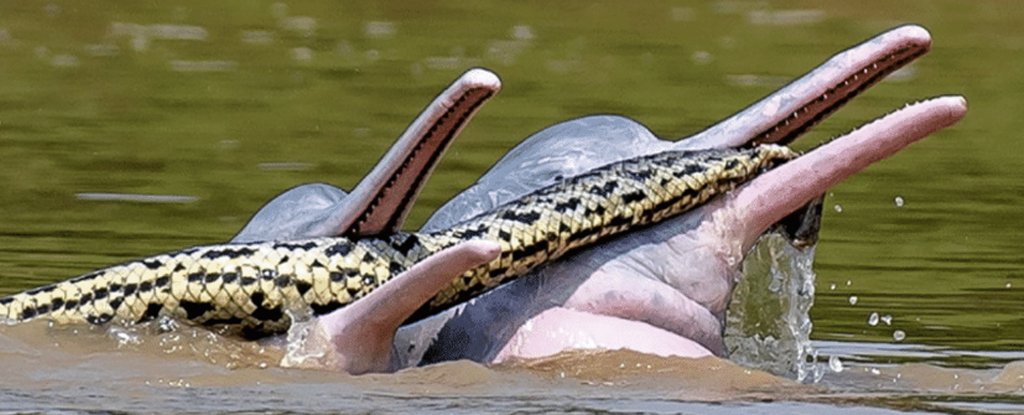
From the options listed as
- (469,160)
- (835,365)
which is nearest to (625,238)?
(835,365)

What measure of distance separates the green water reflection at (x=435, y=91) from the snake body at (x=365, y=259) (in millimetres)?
2002

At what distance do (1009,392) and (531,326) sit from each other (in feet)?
4.79

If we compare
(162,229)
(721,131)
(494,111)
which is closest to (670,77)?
(494,111)

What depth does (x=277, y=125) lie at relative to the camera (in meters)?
16.7

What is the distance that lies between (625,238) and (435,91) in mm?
11318

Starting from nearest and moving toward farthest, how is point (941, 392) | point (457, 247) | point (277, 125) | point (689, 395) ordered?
point (457, 247) < point (689, 395) < point (941, 392) < point (277, 125)

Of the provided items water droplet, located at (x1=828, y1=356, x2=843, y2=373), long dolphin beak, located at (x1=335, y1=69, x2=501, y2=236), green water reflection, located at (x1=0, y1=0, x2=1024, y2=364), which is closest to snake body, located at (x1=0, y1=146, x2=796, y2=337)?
long dolphin beak, located at (x1=335, y1=69, x2=501, y2=236)

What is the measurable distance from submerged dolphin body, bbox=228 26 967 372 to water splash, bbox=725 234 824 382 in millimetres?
285

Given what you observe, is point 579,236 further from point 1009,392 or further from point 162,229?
point 162,229

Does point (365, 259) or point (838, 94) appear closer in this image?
point (365, 259)

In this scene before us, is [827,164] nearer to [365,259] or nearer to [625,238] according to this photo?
[625,238]

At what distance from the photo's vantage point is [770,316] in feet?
26.5

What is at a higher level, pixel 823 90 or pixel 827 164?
pixel 823 90

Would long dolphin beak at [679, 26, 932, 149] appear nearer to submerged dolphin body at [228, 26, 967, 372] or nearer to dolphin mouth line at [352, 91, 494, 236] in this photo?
submerged dolphin body at [228, 26, 967, 372]
